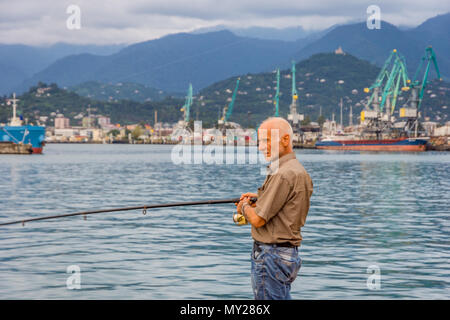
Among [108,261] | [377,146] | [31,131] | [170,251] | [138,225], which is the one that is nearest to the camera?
[108,261]

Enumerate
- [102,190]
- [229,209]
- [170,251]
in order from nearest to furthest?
[170,251] → [229,209] → [102,190]

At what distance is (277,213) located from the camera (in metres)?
6.73

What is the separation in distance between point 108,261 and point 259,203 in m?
9.78

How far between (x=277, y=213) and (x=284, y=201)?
20 cm

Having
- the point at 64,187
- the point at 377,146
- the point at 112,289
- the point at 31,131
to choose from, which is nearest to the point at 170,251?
the point at 112,289

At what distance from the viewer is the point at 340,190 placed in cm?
4138

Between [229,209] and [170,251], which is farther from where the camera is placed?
[229,209]

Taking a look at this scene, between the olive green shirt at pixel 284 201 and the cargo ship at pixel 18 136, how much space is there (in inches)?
4330

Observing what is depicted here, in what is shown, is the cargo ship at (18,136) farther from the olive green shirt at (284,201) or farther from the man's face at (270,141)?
the olive green shirt at (284,201)

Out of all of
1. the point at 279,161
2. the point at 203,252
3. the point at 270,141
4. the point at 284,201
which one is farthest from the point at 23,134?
the point at 284,201

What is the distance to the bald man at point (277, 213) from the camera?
659 cm

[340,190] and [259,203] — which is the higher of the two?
[259,203]

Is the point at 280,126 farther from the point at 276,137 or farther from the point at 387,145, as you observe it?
the point at 387,145

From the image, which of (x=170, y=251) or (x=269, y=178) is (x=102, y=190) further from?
(x=269, y=178)
